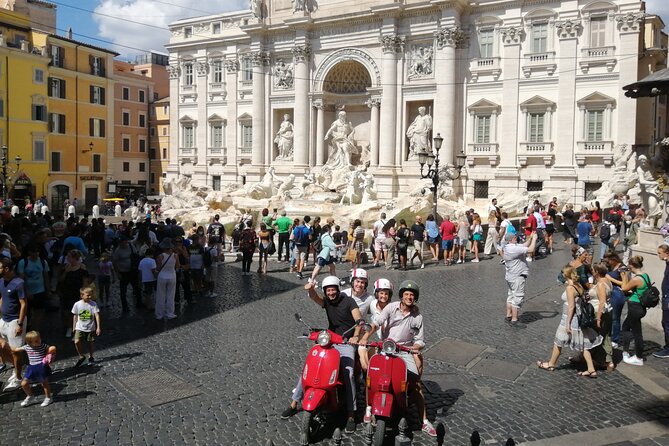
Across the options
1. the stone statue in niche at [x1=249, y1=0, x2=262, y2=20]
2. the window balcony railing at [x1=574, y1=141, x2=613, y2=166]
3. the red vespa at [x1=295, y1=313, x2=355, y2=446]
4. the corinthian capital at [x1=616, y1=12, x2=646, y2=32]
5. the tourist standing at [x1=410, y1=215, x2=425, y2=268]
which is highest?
the stone statue in niche at [x1=249, y1=0, x2=262, y2=20]

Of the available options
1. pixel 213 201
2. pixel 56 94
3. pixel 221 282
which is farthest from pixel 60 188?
pixel 221 282

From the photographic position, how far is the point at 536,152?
1124 inches

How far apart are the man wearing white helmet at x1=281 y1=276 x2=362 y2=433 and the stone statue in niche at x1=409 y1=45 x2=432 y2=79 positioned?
2612 centimetres

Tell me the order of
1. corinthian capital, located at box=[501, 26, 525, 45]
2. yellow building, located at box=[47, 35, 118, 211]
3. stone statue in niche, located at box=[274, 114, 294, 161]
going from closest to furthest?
corinthian capital, located at box=[501, 26, 525, 45], stone statue in niche, located at box=[274, 114, 294, 161], yellow building, located at box=[47, 35, 118, 211]

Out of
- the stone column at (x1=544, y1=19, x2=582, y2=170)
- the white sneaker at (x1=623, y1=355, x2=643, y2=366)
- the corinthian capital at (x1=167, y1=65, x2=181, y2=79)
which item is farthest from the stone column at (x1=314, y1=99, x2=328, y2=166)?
the white sneaker at (x1=623, y1=355, x2=643, y2=366)

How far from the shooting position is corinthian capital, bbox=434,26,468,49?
1152 inches

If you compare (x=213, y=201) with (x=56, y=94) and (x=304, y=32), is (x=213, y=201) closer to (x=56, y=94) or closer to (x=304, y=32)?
(x=304, y=32)

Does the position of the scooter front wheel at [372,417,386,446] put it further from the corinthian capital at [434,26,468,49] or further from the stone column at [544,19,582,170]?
the corinthian capital at [434,26,468,49]

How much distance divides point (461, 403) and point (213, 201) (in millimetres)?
23225

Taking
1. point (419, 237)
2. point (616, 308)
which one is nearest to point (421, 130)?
point (419, 237)

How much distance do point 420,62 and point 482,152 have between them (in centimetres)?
566

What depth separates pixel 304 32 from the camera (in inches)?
1344

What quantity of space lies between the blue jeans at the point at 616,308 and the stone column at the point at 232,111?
31.3 meters

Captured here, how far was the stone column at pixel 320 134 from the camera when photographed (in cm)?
3425
